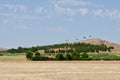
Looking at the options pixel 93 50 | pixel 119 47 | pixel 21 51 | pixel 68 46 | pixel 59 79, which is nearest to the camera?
pixel 59 79

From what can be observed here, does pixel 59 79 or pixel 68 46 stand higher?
pixel 68 46

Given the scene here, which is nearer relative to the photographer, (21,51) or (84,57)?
(84,57)

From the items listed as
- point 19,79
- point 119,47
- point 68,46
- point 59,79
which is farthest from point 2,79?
point 119,47

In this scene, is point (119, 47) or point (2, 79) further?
point (119, 47)

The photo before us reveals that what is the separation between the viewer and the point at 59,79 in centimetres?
3938

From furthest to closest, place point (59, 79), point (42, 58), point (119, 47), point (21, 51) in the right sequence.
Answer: point (119, 47), point (21, 51), point (42, 58), point (59, 79)

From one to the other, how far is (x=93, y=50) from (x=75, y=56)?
5268 cm

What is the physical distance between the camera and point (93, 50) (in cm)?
15800

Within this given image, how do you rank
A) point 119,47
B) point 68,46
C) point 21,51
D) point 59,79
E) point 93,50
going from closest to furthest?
point 59,79
point 93,50
point 21,51
point 68,46
point 119,47

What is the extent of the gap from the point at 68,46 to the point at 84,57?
258 ft

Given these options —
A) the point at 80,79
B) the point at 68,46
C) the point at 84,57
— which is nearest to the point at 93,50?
the point at 68,46

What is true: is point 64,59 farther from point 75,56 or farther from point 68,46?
point 68,46

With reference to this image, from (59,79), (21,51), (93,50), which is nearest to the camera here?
(59,79)

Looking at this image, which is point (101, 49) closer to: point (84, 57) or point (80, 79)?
point (84, 57)
